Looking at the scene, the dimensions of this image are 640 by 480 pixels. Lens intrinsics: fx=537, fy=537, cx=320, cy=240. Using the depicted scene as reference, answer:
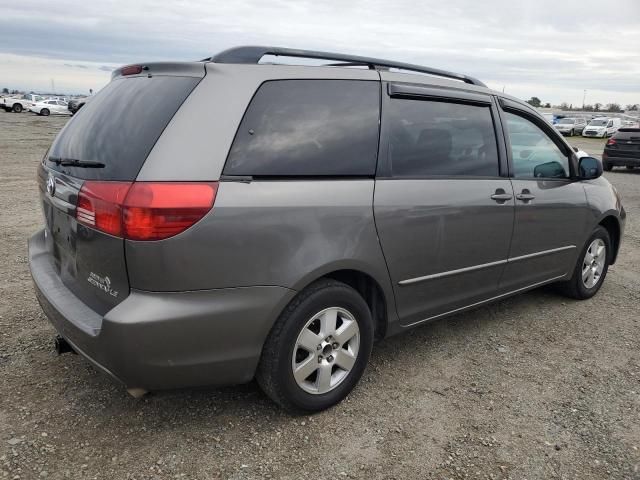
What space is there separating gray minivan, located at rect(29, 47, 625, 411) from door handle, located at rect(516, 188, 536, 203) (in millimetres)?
188

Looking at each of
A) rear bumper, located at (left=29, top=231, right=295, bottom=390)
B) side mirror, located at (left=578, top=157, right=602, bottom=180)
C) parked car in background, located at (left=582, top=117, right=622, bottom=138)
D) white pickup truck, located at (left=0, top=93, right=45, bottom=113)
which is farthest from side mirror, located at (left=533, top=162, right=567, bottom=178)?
white pickup truck, located at (left=0, top=93, right=45, bottom=113)

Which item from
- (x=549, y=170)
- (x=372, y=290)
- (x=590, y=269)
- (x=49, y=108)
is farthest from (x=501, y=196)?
(x=49, y=108)

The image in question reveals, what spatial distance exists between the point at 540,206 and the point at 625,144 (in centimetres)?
1564

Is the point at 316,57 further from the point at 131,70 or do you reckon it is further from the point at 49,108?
the point at 49,108

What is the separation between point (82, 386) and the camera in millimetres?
2930

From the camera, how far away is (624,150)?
16922 mm

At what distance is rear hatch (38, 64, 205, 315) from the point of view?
2.24m

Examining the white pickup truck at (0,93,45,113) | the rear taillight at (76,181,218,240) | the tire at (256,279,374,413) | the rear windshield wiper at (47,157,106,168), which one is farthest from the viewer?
the white pickup truck at (0,93,45,113)

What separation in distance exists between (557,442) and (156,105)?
2478mm

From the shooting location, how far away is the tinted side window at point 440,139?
9.67 ft

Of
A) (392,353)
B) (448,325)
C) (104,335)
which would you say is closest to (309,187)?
(104,335)

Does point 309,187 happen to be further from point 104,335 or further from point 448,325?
point 448,325

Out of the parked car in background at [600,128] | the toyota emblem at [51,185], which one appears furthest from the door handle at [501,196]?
the parked car in background at [600,128]

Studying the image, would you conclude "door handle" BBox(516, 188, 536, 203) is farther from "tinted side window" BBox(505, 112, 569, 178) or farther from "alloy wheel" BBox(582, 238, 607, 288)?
"alloy wheel" BBox(582, 238, 607, 288)
